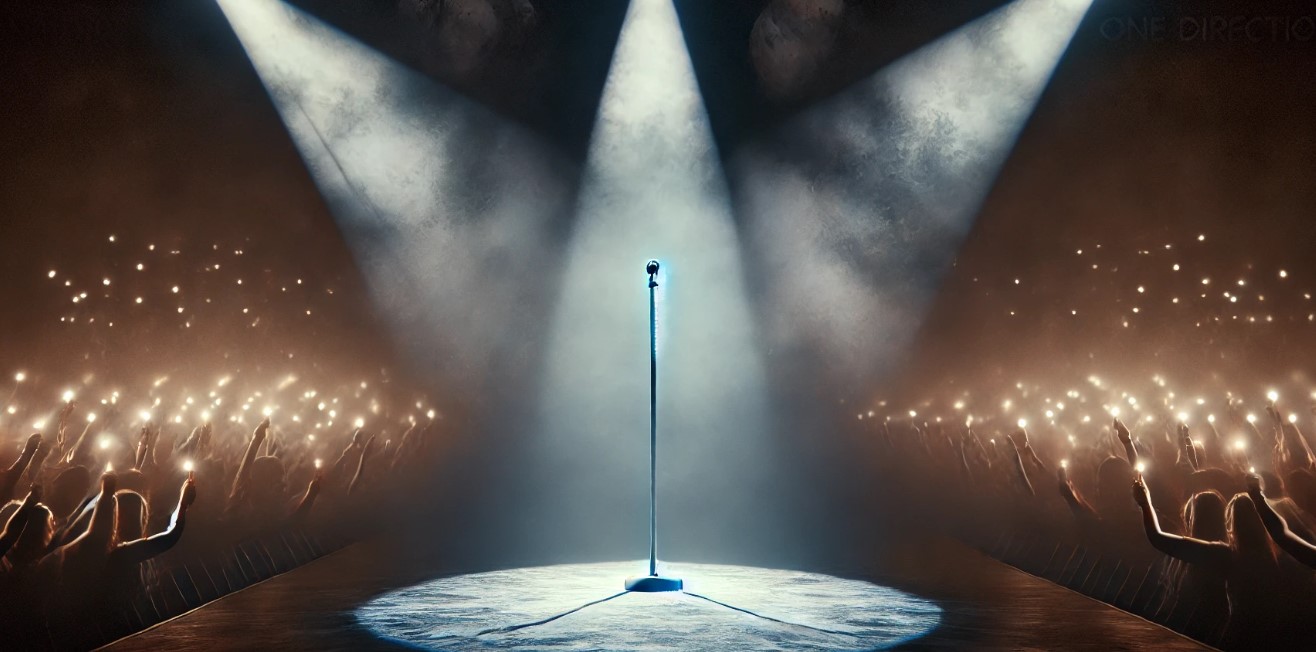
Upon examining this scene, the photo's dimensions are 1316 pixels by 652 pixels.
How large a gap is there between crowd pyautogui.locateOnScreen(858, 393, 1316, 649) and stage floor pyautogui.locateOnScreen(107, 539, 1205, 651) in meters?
0.44

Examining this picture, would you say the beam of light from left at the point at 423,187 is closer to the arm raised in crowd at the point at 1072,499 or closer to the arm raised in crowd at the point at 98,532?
the arm raised in crowd at the point at 98,532

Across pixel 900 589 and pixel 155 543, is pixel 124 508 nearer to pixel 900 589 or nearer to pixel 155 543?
pixel 155 543

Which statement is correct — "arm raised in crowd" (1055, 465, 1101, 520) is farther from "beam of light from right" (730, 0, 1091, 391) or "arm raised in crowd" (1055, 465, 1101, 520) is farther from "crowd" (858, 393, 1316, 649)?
"beam of light from right" (730, 0, 1091, 391)

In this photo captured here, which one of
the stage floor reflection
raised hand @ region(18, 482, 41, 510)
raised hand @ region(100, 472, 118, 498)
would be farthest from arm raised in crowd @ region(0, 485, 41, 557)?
the stage floor reflection

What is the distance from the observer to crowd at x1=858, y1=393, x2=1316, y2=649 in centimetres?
463

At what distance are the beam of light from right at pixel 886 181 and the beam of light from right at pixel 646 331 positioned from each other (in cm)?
101

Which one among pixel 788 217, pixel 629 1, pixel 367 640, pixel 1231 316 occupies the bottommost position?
pixel 367 640

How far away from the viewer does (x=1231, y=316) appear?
13109mm

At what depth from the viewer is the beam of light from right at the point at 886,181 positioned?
46.0ft

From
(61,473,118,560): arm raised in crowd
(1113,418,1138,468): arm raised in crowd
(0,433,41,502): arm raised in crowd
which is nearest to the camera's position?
(61,473,118,560): arm raised in crowd

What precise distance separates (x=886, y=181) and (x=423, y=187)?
8.52 metres

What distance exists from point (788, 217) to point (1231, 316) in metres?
7.48

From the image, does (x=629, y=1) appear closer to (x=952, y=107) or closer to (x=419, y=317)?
(x=952, y=107)

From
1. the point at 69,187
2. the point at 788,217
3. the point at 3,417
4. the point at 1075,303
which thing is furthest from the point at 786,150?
the point at 3,417
